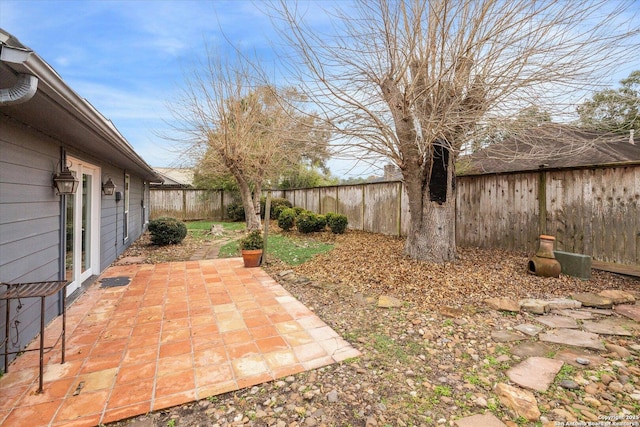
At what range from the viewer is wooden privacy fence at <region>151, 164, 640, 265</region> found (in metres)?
4.00

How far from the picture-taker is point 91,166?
4578 mm

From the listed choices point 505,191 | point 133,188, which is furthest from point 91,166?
point 505,191

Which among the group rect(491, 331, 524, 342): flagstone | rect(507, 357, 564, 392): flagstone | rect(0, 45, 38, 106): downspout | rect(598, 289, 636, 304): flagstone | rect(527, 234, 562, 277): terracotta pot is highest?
rect(0, 45, 38, 106): downspout

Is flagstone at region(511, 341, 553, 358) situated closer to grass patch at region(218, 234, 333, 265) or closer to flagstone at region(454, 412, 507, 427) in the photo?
flagstone at region(454, 412, 507, 427)

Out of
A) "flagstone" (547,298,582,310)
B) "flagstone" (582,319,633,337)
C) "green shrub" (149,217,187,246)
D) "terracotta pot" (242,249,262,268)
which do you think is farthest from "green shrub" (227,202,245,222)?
"flagstone" (582,319,633,337)

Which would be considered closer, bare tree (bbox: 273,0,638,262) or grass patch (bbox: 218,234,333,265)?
bare tree (bbox: 273,0,638,262)

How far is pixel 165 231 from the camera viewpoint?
7.31 meters

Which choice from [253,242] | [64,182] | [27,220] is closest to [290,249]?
[253,242]

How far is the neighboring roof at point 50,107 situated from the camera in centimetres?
154

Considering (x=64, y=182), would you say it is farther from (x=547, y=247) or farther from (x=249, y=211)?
(x=249, y=211)

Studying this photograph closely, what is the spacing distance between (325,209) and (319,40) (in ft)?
23.5

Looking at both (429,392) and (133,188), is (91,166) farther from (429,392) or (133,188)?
(429,392)

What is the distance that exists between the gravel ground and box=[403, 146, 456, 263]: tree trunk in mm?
645

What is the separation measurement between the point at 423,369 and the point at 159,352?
7.40 feet
